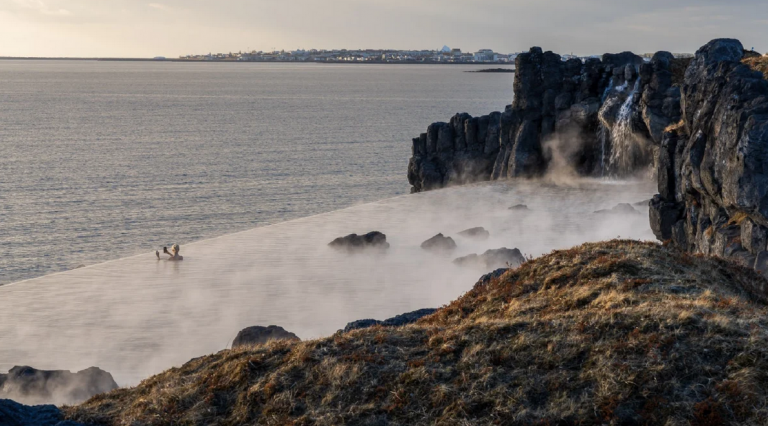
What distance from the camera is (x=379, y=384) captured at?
15352 millimetres

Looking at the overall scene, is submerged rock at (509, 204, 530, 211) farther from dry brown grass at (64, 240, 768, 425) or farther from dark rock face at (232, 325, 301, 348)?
dry brown grass at (64, 240, 768, 425)

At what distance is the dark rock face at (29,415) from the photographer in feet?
48.9

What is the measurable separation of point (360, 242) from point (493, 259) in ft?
32.3

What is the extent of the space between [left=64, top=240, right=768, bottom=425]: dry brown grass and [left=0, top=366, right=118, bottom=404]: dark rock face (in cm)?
878

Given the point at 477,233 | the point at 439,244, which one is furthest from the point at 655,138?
the point at 439,244

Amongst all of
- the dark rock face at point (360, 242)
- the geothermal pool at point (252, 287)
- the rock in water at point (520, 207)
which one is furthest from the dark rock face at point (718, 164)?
the rock in water at point (520, 207)

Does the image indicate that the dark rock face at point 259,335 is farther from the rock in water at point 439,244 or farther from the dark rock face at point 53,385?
the rock in water at point 439,244

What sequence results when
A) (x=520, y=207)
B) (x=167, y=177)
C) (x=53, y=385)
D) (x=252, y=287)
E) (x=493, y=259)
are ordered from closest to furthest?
(x=53, y=385), (x=252, y=287), (x=493, y=259), (x=520, y=207), (x=167, y=177)

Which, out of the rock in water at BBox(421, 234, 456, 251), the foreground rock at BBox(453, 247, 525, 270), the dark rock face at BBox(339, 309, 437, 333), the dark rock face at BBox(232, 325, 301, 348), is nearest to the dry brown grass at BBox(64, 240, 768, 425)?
the dark rock face at BBox(339, 309, 437, 333)

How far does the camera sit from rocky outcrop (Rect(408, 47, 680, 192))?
6688cm

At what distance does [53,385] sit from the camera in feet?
84.9

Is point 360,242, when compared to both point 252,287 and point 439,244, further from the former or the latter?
point 252,287

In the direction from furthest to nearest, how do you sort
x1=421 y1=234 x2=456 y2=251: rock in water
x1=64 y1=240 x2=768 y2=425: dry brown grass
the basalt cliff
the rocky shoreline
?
x1=421 y1=234 x2=456 y2=251: rock in water → the basalt cliff → the rocky shoreline → x1=64 y1=240 x2=768 y2=425: dry brown grass

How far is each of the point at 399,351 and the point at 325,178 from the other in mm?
69046
